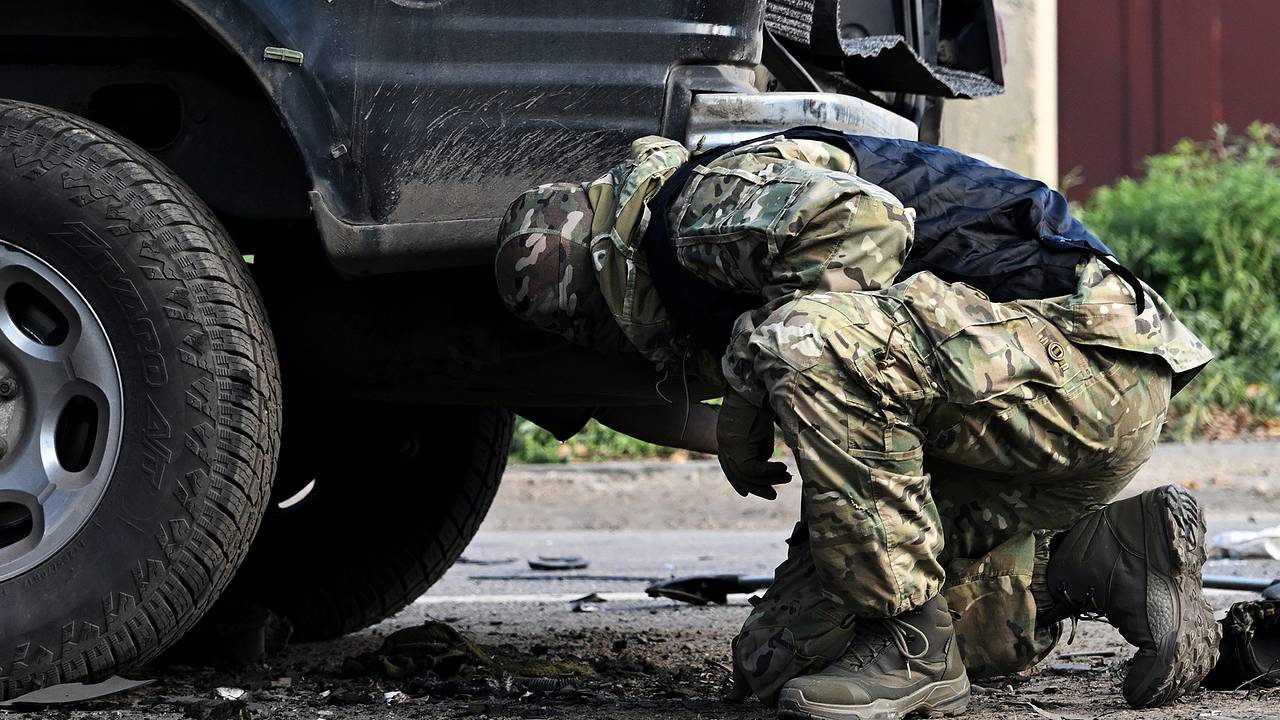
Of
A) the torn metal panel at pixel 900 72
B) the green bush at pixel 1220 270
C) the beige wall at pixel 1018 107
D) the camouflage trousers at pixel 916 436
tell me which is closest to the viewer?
the camouflage trousers at pixel 916 436

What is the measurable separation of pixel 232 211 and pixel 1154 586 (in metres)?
1.89

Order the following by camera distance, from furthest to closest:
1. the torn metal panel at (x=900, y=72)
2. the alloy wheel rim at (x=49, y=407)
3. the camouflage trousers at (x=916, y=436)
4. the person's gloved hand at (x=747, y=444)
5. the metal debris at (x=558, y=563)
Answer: the metal debris at (x=558, y=563) < the torn metal panel at (x=900, y=72) < the alloy wheel rim at (x=49, y=407) < the person's gloved hand at (x=747, y=444) < the camouflage trousers at (x=916, y=436)

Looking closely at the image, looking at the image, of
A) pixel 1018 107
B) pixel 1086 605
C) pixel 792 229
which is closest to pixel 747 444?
pixel 792 229

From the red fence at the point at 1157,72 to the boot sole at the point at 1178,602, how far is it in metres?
9.19

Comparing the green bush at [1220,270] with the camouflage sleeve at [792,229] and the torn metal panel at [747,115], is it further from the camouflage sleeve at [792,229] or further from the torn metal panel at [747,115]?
the camouflage sleeve at [792,229]

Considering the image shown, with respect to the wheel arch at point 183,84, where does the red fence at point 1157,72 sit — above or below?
above

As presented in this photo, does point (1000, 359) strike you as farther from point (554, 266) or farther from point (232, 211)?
point (232, 211)

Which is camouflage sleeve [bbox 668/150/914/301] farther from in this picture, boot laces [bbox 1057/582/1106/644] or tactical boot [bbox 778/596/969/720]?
boot laces [bbox 1057/582/1106/644]

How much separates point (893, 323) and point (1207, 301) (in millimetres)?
6711

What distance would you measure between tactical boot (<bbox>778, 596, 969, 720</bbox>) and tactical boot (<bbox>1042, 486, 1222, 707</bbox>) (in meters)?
0.33

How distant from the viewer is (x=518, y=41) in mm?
2930

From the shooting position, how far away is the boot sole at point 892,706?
2.67m

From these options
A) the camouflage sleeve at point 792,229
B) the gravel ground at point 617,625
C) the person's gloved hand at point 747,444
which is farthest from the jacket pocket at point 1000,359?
the gravel ground at point 617,625

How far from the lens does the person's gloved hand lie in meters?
2.77
